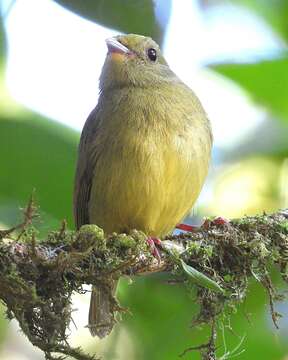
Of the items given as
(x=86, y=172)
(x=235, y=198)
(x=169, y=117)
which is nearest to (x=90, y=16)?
(x=169, y=117)

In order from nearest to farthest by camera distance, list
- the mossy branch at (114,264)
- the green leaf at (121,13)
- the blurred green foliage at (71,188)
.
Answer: the mossy branch at (114,264), the blurred green foliage at (71,188), the green leaf at (121,13)

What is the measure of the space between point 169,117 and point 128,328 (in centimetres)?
121

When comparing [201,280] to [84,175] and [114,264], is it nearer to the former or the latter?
[114,264]

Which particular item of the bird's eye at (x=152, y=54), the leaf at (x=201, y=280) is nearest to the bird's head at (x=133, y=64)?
the bird's eye at (x=152, y=54)

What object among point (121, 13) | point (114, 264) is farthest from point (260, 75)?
point (114, 264)

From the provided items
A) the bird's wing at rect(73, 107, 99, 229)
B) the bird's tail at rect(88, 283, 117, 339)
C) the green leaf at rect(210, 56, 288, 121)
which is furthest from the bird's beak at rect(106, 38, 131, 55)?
the bird's tail at rect(88, 283, 117, 339)

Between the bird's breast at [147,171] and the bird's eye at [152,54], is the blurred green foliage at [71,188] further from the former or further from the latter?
the bird's eye at [152,54]

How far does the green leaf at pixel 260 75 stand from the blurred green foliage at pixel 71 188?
45 cm

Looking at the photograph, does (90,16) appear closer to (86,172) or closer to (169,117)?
(169,117)

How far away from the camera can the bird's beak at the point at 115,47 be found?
4.75 meters

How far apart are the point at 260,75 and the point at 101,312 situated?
4.88 ft

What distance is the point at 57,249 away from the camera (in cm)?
287

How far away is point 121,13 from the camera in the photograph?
3623 millimetres

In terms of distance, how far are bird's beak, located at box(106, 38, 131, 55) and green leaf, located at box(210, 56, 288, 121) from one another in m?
0.91
